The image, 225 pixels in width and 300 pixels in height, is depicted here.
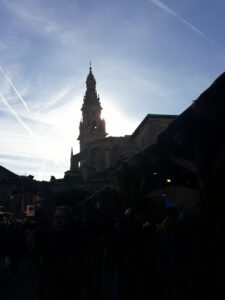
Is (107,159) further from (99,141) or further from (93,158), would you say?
(99,141)

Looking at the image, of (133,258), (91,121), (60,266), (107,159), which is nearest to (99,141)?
(107,159)

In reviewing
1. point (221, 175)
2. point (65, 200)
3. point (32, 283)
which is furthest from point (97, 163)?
point (221, 175)

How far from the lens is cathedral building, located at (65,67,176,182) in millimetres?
32062

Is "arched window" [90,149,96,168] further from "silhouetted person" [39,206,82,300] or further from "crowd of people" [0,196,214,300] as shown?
"silhouetted person" [39,206,82,300]

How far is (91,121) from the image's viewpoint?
66.9 meters

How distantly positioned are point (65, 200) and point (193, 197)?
69.0ft

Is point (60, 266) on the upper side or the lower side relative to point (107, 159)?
lower

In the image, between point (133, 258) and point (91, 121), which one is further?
point (91, 121)

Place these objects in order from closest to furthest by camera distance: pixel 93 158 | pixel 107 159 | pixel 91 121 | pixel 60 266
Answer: pixel 60 266 → pixel 107 159 → pixel 93 158 → pixel 91 121

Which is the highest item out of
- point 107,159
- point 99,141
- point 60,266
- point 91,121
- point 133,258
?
point 91,121

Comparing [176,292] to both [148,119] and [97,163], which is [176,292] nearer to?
[148,119]

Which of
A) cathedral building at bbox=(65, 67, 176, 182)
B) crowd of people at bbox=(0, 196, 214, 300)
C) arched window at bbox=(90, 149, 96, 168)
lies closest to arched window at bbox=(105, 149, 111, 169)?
cathedral building at bbox=(65, 67, 176, 182)

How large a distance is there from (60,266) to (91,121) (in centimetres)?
6448

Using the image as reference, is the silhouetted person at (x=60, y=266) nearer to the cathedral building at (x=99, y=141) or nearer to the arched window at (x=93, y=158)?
the cathedral building at (x=99, y=141)
